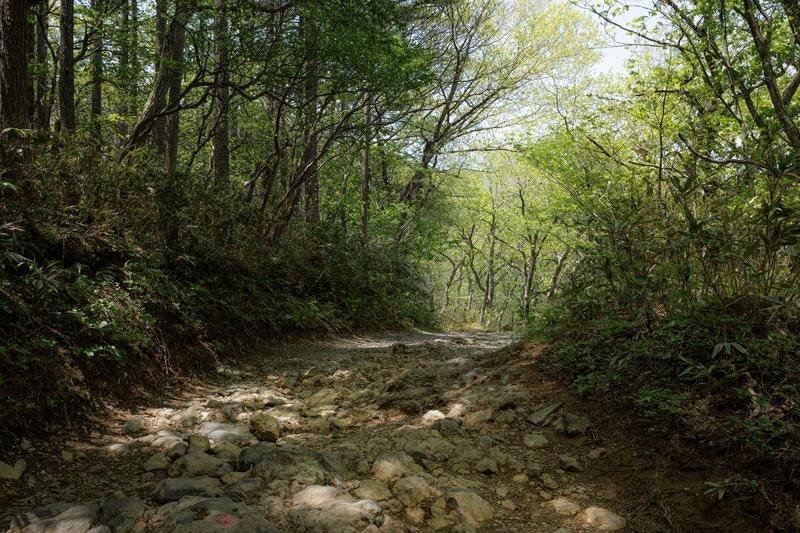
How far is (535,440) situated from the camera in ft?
12.0

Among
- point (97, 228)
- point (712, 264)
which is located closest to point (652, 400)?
point (712, 264)

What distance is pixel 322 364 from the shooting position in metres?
6.88

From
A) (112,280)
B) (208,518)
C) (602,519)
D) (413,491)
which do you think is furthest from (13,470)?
(602,519)

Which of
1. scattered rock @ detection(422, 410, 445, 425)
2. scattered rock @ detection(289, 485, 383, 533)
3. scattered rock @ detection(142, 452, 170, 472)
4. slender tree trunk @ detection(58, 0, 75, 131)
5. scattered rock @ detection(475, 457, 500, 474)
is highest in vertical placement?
slender tree trunk @ detection(58, 0, 75, 131)

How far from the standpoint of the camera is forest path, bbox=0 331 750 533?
240 centimetres

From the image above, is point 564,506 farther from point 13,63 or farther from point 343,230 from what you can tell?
point 343,230

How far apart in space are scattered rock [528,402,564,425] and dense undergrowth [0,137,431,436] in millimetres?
3627

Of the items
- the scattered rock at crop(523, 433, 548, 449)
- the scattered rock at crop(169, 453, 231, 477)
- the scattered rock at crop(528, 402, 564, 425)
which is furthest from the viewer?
the scattered rock at crop(528, 402, 564, 425)

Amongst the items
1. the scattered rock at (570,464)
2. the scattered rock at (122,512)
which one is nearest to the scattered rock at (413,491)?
the scattered rock at (570,464)

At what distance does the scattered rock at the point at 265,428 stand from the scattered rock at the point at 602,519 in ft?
7.54

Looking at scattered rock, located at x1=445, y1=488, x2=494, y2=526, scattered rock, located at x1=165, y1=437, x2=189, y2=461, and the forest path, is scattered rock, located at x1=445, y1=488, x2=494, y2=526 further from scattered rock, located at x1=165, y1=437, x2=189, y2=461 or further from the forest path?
scattered rock, located at x1=165, y1=437, x2=189, y2=461

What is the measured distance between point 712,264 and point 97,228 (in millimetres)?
5687

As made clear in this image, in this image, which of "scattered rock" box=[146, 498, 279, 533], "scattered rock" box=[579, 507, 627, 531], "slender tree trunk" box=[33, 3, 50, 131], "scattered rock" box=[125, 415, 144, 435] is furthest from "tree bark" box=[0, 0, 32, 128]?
"scattered rock" box=[579, 507, 627, 531]

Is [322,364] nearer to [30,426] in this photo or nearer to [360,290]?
[30,426]
